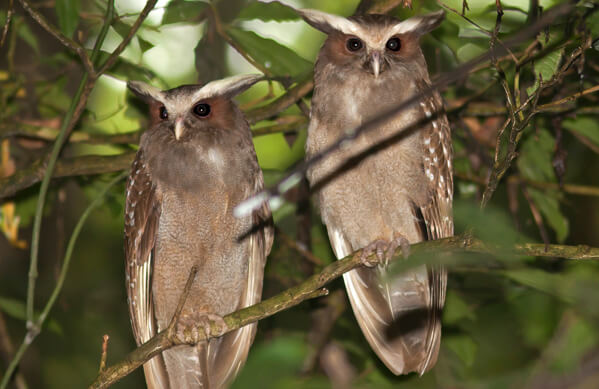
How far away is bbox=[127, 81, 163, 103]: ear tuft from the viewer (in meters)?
3.35

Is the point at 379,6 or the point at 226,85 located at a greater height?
the point at 379,6

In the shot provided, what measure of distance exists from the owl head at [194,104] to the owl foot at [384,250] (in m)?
0.95

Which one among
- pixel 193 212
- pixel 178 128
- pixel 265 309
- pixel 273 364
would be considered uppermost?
pixel 178 128

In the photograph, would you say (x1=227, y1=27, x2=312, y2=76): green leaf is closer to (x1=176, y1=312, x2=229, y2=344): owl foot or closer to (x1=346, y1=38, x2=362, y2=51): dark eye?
(x1=346, y1=38, x2=362, y2=51): dark eye

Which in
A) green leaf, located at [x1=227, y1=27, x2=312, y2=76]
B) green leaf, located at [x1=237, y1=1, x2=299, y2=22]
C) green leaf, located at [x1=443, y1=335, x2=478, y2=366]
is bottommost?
green leaf, located at [x1=443, y1=335, x2=478, y2=366]

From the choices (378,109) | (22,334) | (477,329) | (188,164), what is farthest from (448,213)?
(22,334)

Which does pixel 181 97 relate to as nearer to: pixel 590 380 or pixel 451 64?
pixel 451 64

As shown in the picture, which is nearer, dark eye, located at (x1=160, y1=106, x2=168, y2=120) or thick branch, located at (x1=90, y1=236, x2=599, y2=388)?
thick branch, located at (x1=90, y1=236, x2=599, y2=388)

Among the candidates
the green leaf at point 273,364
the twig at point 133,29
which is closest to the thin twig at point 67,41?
the twig at point 133,29

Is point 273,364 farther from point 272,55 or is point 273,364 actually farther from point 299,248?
point 299,248

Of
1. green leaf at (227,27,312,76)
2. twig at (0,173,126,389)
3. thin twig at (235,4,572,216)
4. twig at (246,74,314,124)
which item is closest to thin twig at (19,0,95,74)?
twig at (0,173,126,389)

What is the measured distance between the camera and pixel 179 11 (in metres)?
3.37

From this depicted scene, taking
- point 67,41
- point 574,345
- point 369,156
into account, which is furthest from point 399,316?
point 67,41

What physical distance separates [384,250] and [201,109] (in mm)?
1109
